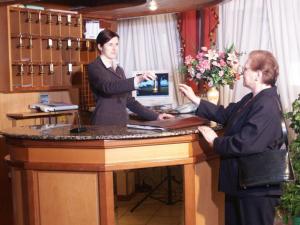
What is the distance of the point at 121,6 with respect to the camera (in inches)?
178

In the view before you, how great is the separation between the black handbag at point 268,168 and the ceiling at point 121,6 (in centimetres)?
243

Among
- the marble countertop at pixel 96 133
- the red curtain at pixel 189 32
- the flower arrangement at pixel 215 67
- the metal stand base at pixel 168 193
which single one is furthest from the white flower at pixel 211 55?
the red curtain at pixel 189 32

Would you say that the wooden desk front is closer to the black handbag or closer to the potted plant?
the black handbag

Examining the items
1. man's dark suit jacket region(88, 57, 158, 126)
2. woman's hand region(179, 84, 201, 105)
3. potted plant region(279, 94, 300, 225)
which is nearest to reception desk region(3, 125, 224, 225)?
woman's hand region(179, 84, 201, 105)

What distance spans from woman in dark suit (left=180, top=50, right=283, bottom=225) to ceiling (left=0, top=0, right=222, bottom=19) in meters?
2.17

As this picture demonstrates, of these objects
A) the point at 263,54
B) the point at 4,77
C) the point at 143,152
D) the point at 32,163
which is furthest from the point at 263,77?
the point at 4,77

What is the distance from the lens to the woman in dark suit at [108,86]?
9.65 ft

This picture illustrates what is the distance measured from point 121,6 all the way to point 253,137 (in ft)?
9.07

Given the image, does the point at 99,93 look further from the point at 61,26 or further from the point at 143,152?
the point at 61,26

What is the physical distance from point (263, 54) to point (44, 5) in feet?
8.93

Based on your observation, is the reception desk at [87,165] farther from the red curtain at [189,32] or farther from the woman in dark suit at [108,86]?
the red curtain at [189,32]

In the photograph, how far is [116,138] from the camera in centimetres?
233

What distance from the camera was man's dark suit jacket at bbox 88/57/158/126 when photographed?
115 inches

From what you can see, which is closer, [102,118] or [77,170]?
[77,170]
